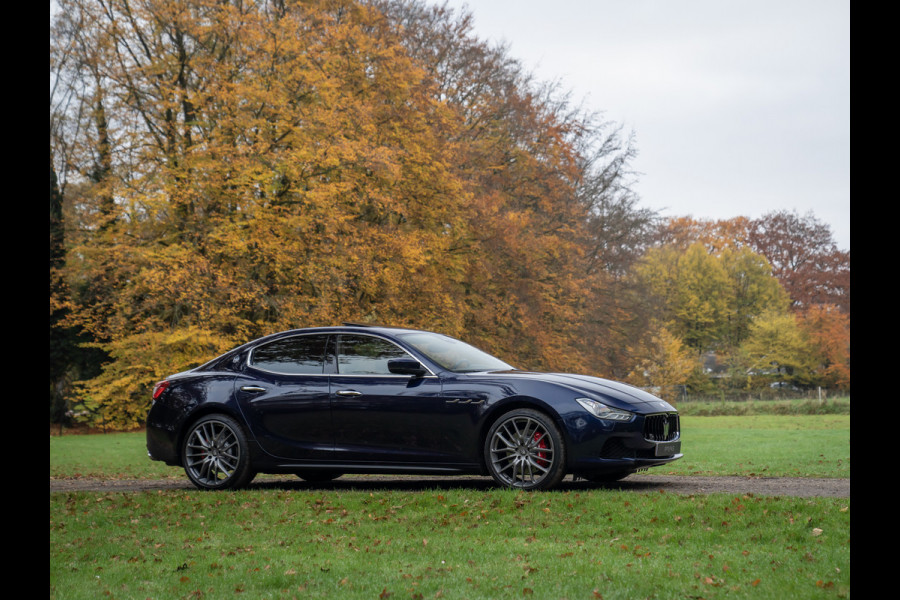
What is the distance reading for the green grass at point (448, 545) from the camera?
18.6ft

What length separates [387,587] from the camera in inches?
227

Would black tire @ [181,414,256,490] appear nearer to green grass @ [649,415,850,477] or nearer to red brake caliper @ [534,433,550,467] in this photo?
red brake caliper @ [534,433,550,467]

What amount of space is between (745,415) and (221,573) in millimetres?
45279

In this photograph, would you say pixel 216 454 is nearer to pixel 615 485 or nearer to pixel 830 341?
pixel 615 485

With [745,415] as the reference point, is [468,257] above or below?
above

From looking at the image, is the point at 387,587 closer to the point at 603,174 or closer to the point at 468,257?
the point at 468,257

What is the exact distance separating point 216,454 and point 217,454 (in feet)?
0.05

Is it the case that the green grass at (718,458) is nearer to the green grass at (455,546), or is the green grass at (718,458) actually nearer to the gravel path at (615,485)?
the gravel path at (615,485)

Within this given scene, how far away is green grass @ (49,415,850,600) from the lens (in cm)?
568

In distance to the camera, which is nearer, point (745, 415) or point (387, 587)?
point (387, 587)

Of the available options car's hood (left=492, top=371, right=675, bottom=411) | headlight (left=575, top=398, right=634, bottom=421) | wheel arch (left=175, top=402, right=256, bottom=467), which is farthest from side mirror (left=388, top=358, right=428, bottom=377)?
wheel arch (left=175, top=402, right=256, bottom=467)

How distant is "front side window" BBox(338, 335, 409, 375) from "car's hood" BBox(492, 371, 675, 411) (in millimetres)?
1135

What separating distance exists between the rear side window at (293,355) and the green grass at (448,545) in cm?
129
